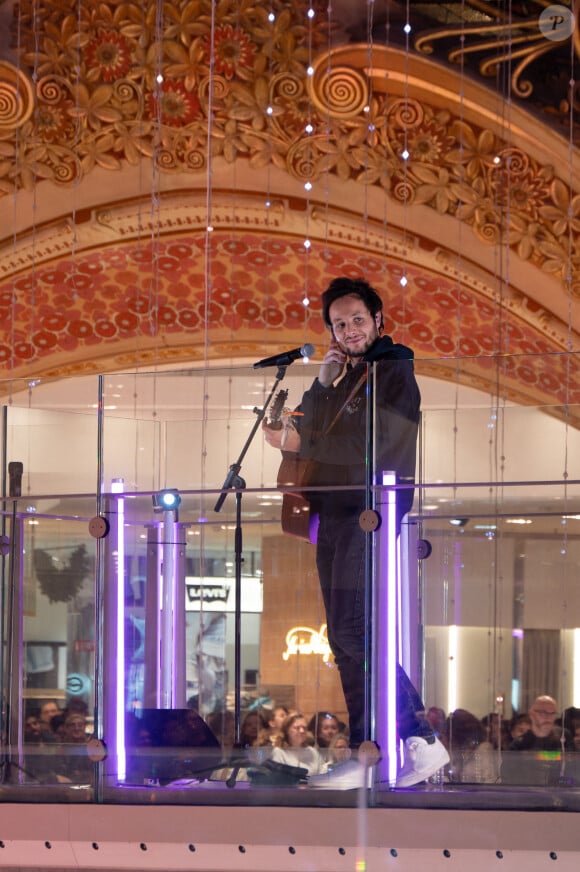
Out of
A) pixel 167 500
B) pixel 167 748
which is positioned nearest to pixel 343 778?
pixel 167 748

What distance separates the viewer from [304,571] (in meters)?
3.67

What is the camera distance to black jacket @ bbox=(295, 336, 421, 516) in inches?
146

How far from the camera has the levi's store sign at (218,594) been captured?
147 inches

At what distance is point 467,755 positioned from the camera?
368 cm

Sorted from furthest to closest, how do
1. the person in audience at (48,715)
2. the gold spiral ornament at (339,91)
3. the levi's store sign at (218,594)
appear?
the gold spiral ornament at (339,91) < the person in audience at (48,715) < the levi's store sign at (218,594)

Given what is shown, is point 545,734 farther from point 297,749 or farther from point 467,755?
point 297,749

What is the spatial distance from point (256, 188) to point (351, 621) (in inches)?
202

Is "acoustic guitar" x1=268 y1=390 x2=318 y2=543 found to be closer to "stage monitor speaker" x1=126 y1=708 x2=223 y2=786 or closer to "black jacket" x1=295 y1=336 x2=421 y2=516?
"black jacket" x1=295 y1=336 x2=421 y2=516

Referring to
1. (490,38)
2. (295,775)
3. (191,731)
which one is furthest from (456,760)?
(490,38)

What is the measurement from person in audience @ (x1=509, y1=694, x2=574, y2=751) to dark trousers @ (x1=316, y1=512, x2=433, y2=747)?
0.30m

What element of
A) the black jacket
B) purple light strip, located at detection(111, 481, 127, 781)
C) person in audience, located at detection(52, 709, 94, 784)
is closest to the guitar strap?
the black jacket

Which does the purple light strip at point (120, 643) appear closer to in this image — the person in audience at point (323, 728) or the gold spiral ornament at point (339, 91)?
the person in audience at point (323, 728)

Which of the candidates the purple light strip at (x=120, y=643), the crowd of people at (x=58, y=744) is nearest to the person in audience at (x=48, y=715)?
the crowd of people at (x=58, y=744)

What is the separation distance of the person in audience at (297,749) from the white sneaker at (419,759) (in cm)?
21
